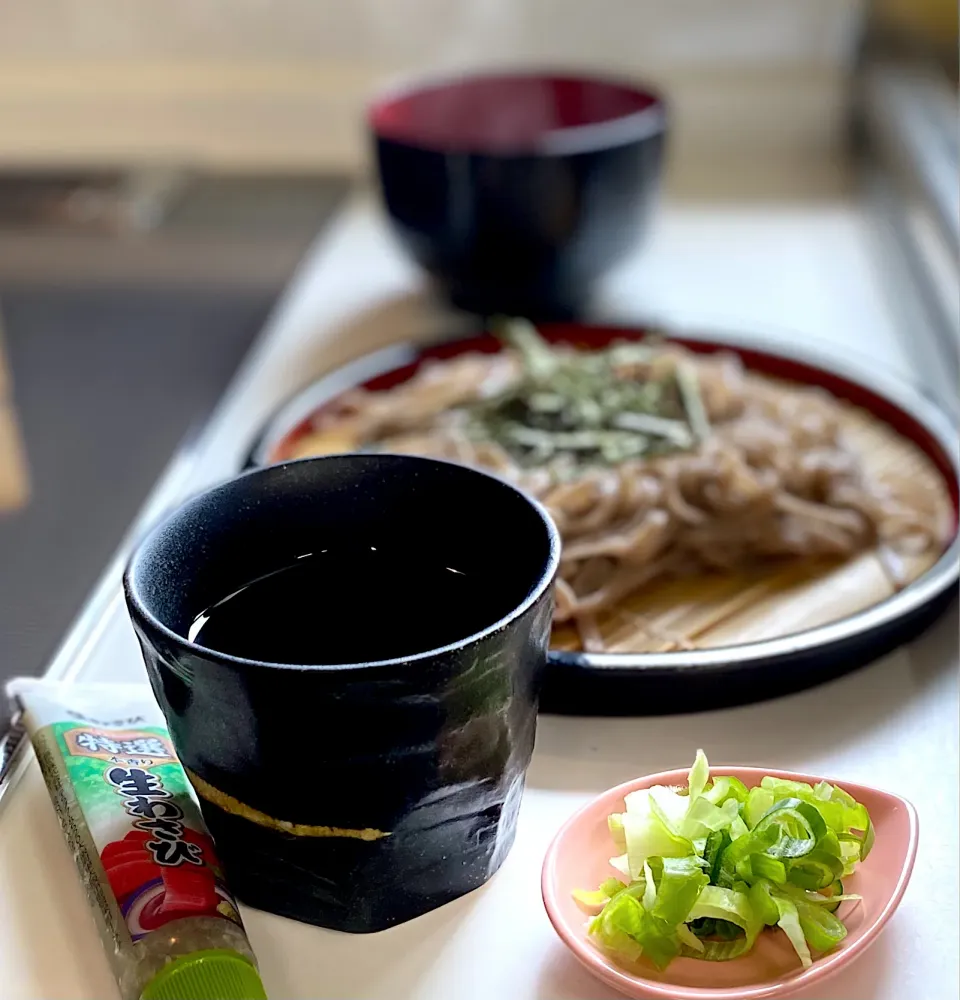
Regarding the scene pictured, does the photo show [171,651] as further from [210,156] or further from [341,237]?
[210,156]

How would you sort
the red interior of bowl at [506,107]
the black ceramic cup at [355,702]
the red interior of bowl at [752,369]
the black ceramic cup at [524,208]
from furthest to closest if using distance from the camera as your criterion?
1. the red interior of bowl at [506,107]
2. the black ceramic cup at [524,208]
3. the red interior of bowl at [752,369]
4. the black ceramic cup at [355,702]

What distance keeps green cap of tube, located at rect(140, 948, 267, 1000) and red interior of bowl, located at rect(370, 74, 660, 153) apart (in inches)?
35.4

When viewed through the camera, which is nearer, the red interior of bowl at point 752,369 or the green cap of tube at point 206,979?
the green cap of tube at point 206,979

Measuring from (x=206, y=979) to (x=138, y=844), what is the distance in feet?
0.24

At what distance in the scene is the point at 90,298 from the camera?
1.19 meters

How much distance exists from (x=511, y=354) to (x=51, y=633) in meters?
0.40

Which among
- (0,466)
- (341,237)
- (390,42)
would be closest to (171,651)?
(0,466)

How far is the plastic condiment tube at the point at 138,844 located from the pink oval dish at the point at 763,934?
4.8 inches

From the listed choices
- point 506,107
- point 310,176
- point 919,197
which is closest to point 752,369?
point 919,197

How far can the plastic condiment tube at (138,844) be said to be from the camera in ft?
1.48

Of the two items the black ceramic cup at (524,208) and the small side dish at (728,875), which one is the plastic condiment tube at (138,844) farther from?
the black ceramic cup at (524,208)

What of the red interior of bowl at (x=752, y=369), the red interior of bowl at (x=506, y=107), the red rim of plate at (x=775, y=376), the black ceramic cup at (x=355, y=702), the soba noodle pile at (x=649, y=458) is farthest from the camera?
the red interior of bowl at (x=506, y=107)

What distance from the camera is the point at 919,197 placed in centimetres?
113

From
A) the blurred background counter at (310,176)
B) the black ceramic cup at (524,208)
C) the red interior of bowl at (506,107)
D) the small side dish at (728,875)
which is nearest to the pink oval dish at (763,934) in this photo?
the small side dish at (728,875)
